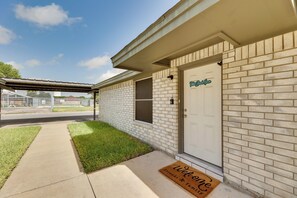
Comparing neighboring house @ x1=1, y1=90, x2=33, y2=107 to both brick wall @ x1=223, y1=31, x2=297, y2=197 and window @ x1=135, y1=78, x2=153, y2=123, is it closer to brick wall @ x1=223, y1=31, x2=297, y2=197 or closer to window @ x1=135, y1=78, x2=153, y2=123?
window @ x1=135, y1=78, x2=153, y2=123

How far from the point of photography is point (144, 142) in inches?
185

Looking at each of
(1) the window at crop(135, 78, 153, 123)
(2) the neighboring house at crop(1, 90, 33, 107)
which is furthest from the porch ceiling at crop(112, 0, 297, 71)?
(2) the neighboring house at crop(1, 90, 33, 107)

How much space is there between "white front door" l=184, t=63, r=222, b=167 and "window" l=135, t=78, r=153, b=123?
1577mm

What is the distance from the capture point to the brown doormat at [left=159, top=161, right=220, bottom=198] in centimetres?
225

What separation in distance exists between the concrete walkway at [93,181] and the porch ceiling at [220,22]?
2.38 meters

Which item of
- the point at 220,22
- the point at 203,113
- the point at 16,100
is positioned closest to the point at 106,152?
the point at 203,113

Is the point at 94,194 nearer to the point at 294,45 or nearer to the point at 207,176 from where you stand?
the point at 207,176

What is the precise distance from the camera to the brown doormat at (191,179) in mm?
2250

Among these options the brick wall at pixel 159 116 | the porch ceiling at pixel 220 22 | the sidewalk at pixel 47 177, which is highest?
the porch ceiling at pixel 220 22

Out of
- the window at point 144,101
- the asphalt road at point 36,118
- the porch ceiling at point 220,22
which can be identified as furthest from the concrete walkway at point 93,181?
the asphalt road at point 36,118

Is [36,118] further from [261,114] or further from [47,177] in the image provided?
[261,114]

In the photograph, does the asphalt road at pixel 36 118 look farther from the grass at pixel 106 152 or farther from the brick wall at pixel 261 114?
the brick wall at pixel 261 114


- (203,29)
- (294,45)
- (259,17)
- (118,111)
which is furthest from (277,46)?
(118,111)

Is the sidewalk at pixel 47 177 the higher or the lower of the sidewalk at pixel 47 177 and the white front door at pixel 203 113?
the lower
